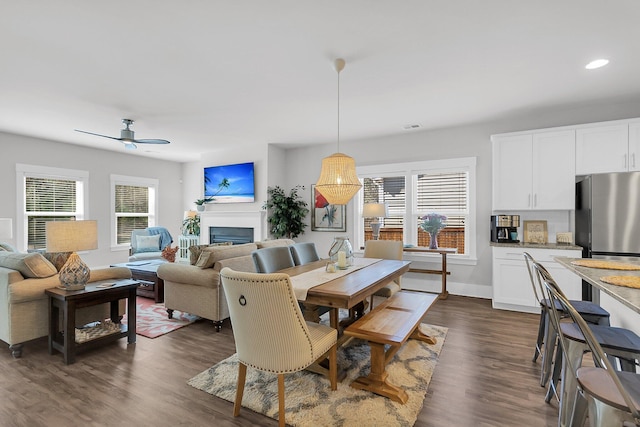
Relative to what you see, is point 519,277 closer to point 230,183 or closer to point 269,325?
point 269,325

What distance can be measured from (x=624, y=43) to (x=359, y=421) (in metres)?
3.52

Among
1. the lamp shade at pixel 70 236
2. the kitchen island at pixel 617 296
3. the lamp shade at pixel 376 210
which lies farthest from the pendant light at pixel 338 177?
the lamp shade at pixel 70 236


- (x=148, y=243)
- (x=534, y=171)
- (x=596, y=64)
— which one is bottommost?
(x=148, y=243)

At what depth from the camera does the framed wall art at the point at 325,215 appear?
5.93 metres

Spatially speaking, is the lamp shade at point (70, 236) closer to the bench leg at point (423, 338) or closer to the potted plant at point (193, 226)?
the bench leg at point (423, 338)

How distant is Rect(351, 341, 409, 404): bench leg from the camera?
2157mm

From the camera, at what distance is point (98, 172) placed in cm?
656

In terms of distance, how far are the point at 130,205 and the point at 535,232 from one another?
7.95 metres

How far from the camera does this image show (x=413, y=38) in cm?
247

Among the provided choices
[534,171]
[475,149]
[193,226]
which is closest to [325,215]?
[475,149]

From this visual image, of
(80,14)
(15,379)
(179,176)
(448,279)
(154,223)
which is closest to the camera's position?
(80,14)

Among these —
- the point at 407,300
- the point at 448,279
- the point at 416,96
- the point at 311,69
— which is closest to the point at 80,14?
the point at 311,69

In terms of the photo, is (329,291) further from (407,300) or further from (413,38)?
(413,38)

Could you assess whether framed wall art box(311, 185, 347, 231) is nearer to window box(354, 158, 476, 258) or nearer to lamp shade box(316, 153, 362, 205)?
window box(354, 158, 476, 258)
